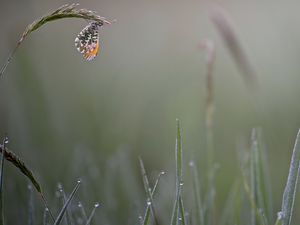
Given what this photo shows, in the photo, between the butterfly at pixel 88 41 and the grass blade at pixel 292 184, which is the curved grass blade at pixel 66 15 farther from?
the grass blade at pixel 292 184

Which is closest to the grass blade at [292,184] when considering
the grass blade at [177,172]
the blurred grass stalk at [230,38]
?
the grass blade at [177,172]

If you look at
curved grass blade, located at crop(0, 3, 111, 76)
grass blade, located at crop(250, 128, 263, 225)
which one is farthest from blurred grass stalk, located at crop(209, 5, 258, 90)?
curved grass blade, located at crop(0, 3, 111, 76)

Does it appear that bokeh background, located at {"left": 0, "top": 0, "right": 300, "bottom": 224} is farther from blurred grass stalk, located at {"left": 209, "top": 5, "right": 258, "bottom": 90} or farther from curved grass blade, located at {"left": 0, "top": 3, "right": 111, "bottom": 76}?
curved grass blade, located at {"left": 0, "top": 3, "right": 111, "bottom": 76}

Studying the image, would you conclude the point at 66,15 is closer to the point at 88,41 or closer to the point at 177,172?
the point at 88,41

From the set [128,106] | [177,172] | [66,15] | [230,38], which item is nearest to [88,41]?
[66,15]

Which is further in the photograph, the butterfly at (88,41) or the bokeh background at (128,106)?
the bokeh background at (128,106)

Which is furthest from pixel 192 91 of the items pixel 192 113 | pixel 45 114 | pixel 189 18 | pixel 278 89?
pixel 189 18
